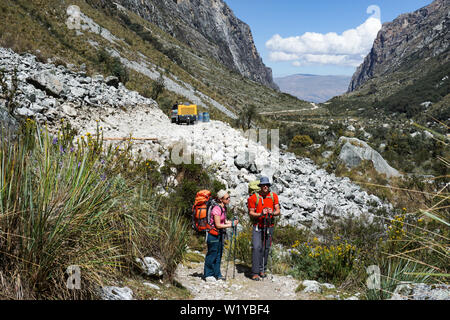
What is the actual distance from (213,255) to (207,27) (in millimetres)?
143317

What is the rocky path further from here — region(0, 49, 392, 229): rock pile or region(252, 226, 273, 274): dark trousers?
region(0, 49, 392, 229): rock pile

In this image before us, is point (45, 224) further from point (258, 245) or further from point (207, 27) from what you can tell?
point (207, 27)

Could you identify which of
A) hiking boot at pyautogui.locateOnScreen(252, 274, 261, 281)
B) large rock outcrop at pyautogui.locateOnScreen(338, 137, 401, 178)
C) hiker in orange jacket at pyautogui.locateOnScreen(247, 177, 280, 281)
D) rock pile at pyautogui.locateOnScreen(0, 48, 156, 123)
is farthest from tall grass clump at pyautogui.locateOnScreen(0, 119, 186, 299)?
large rock outcrop at pyautogui.locateOnScreen(338, 137, 401, 178)

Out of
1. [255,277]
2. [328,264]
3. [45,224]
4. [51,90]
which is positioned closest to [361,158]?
[328,264]

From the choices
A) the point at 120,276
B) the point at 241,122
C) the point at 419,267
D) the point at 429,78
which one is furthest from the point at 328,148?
the point at 429,78

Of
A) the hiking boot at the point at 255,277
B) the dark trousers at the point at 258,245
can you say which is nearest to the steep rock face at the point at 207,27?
the dark trousers at the point at 258,245

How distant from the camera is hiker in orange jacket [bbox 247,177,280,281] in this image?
4.36 metres

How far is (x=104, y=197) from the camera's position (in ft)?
8.78

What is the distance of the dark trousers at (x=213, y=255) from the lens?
13.5 ft

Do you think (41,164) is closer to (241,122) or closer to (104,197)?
(104,197)

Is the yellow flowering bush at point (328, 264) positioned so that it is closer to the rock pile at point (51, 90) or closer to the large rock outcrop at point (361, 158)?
the rock pile at point (51, 90)

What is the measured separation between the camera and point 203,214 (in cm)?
409

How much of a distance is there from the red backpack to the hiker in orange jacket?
→ 26.1 inches

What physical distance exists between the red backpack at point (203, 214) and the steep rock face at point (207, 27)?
76246mm
